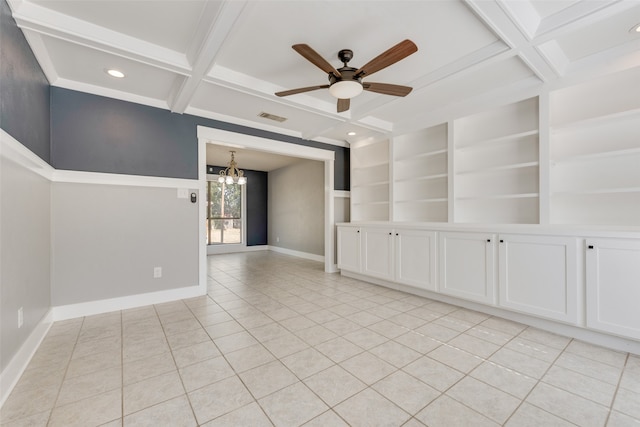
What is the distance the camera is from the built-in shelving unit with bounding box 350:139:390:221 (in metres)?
4.91

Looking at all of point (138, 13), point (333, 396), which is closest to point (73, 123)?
point (138, 13)

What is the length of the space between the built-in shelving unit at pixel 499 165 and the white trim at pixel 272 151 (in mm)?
2298

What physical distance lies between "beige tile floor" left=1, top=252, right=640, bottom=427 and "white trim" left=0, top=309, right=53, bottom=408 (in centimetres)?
6

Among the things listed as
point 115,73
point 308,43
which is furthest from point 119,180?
point 308,43

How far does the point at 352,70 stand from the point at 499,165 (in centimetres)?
230

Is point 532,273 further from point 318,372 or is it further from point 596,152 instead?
point 318,372

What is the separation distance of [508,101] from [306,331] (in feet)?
10.7

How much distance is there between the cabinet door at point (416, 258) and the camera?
348cm

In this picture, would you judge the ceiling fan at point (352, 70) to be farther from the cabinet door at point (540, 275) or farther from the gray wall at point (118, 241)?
the gray wall at point (118, 241)

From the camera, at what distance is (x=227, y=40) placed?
212 centimetres

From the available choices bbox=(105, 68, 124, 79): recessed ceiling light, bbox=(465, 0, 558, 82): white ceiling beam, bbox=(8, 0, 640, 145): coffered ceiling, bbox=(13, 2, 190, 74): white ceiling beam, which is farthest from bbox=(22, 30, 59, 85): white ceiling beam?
bbox=(465, 0, 558, 82): white ceiling beam

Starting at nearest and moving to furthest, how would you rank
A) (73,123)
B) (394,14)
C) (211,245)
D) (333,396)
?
(333,396) < (394,14) < (73,123) < (211,245)

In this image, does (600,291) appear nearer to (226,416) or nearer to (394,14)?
(394,14)

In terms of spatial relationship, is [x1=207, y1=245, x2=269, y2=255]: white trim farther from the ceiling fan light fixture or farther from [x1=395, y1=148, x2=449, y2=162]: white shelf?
the ceiling fan light fixture
